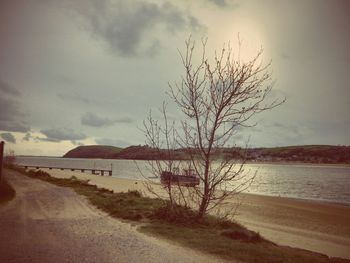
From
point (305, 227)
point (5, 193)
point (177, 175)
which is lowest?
point (305, 227)

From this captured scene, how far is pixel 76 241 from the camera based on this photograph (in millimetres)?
8008

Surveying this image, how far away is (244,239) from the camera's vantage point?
937cm

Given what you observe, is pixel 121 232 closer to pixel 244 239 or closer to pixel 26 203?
pixel 244 239

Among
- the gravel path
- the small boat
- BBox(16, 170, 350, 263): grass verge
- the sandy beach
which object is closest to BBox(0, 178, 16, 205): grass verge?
the gravel path

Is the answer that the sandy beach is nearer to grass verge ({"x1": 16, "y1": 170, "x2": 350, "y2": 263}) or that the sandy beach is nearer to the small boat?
grass verge ({"x1": 16, "y1": 170, "x2": 350, "y2": 263})

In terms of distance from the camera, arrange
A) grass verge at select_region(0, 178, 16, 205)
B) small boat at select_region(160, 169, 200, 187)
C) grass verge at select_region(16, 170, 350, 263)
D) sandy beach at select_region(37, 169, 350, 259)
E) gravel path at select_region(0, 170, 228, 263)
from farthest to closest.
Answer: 1. grass verge at select_region(0, 178, 16, 205)
2. sandy beach at select_region(37, 169, 350, 259)
3. small boat at select_region(160, 169, 200, 187)
4. grass verge at select_region(16, 170, 350, 263)
5. gravel path at select_region(0, 170, 228, 263)

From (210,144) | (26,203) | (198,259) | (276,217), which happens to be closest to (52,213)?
(26,203)

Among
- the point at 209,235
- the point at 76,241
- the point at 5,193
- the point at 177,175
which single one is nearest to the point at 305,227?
the point at 177,175

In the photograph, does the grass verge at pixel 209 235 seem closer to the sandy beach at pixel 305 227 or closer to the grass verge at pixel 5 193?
the sandy beach at pixel 305 227

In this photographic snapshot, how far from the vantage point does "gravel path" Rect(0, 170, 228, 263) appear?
673 centimetres

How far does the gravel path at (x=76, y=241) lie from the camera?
673 cm

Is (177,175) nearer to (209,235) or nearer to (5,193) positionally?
(209,235)

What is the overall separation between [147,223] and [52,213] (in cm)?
384

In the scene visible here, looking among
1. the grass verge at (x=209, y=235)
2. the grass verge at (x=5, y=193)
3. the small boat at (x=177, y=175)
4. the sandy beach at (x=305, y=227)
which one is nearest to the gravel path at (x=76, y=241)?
the grass verge at (x=209, y=235)
